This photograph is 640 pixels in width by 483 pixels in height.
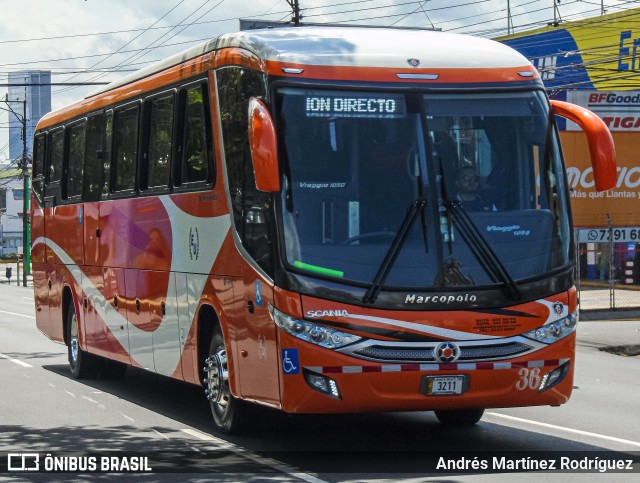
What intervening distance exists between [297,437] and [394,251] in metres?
2.45

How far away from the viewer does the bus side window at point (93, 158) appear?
1606 cm

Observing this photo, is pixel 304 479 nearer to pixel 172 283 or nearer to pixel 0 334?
pixel 172 283

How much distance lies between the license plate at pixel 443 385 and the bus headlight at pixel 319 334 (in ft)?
2.00

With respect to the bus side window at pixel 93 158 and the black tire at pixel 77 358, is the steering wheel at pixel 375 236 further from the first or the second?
the black tire at pixel 77 358

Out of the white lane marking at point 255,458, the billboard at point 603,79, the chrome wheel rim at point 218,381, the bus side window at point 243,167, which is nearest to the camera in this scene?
the white lane marking at point 255,458

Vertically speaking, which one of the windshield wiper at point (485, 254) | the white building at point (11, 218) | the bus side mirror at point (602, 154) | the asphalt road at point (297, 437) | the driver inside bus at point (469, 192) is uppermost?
the white building at point (11, 218)

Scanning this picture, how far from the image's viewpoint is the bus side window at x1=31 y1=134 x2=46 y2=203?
19453 mm

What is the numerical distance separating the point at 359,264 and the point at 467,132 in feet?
4.73

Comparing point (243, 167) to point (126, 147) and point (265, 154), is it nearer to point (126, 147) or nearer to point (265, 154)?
point (265, 154)

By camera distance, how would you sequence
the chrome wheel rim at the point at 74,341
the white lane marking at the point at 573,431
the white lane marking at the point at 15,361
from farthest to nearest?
the white lane marking at the point at 15,361
the chrome wheel rim at the point at 74,341
the white lane marking at the point at 573,431

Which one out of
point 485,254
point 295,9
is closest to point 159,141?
point 485,254

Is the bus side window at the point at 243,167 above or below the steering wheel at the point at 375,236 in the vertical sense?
above

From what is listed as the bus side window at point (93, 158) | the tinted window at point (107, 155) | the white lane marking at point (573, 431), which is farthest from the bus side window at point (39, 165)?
the white lane marking at point (573, 431)

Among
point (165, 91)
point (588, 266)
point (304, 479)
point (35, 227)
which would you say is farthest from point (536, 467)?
point (588, 266)
